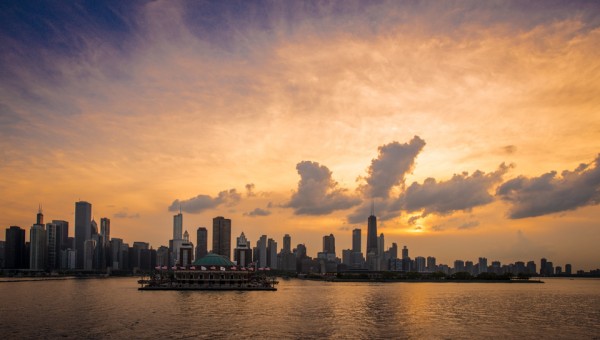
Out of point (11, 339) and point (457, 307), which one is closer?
point (11, 339)

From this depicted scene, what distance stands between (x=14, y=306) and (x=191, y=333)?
85.9 meters

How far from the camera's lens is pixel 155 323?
11012 cm

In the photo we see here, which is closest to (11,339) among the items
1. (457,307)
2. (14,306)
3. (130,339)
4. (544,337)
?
(130,339)

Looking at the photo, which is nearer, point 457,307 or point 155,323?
point 155,323

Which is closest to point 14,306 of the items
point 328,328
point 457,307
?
point 328,328

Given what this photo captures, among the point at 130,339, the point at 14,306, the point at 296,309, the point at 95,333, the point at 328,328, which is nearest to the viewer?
the point at 130,339

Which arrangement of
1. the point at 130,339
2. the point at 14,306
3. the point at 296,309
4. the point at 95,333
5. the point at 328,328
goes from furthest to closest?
the point at 14,306 → the point at 296,309 → the point at 328,328 → the point at 95,333 → the point at 130,339

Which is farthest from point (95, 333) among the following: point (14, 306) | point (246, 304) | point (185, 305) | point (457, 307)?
point (457, 307)

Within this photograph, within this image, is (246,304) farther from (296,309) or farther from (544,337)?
(544,337)

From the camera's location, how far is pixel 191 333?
96.7m

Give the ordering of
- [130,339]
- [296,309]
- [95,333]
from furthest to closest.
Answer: [296,309], [95,333], [130,339]

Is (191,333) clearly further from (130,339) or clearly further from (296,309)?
(296,309)

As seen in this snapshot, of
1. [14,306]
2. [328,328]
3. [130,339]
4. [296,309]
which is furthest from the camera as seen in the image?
[14,306]

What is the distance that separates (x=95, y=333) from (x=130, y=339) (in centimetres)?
1064
